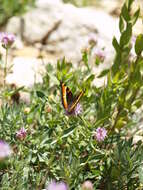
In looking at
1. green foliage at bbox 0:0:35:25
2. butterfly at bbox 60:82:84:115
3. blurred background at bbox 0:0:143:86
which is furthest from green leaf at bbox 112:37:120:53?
green foliage at bbox 0:0:35:25

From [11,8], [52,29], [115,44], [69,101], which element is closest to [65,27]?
[52,29]

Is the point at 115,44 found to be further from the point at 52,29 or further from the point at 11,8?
the point at 11,8

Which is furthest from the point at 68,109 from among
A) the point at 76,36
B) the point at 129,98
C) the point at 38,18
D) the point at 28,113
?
the point at 38,18

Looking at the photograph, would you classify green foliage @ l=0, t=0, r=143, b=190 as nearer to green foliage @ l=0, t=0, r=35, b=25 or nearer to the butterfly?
the butterfly

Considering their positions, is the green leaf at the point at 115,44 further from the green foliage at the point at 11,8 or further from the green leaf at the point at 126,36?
the green foliage at the point at 11,8

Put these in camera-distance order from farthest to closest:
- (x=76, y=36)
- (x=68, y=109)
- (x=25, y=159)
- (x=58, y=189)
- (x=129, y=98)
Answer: (x=76, y=36)
(x=129, y=98)
(x=25, y=159)
(x=68, y=109)
(x=58, y=189)

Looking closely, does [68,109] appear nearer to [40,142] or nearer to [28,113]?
[40,142]

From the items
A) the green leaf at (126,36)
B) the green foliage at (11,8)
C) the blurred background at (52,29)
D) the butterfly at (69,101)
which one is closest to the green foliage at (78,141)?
the green leaf at (126,36)
